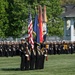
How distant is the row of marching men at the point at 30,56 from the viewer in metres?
26.0

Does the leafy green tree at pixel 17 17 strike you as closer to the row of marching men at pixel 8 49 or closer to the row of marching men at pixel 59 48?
the row of marching men at pixel 59 48

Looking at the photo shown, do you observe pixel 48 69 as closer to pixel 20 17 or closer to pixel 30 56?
pixel 30 56

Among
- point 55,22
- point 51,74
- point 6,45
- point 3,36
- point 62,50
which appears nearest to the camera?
point 51,74

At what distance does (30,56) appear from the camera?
86.7 ft

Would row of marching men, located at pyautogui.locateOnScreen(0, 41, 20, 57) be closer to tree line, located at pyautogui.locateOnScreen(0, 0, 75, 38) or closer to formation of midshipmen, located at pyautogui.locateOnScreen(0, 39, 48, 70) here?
tree line, located at pyautogui.locateOnScreen(0, 0, 75, 38)

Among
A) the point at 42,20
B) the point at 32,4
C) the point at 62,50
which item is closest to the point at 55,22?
the point at 32,4

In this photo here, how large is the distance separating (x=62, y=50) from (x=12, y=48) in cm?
611

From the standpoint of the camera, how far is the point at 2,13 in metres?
70.7

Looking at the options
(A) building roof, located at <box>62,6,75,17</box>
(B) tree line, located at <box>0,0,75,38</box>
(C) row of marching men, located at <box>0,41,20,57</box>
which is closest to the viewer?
(C) row of marching men, located at <box>0,41,20,57</box>

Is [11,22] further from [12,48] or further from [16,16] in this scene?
[12,48]

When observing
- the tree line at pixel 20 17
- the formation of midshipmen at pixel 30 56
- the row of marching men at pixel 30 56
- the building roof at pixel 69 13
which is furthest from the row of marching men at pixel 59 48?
the building roof at pixel 69 13

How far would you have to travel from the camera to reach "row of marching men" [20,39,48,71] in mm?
26044

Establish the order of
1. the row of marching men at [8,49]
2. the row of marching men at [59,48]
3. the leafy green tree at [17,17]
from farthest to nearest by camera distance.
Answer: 1. the leafy green tree at [17,17]
2. the row of marching men at [59,48]
3. the row of marching men at [8,49]

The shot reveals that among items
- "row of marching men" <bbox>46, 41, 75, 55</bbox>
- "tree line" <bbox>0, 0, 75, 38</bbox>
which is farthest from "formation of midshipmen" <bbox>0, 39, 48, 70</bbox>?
"tree line" <bbox>0, 0, 75, 38</bbox>
